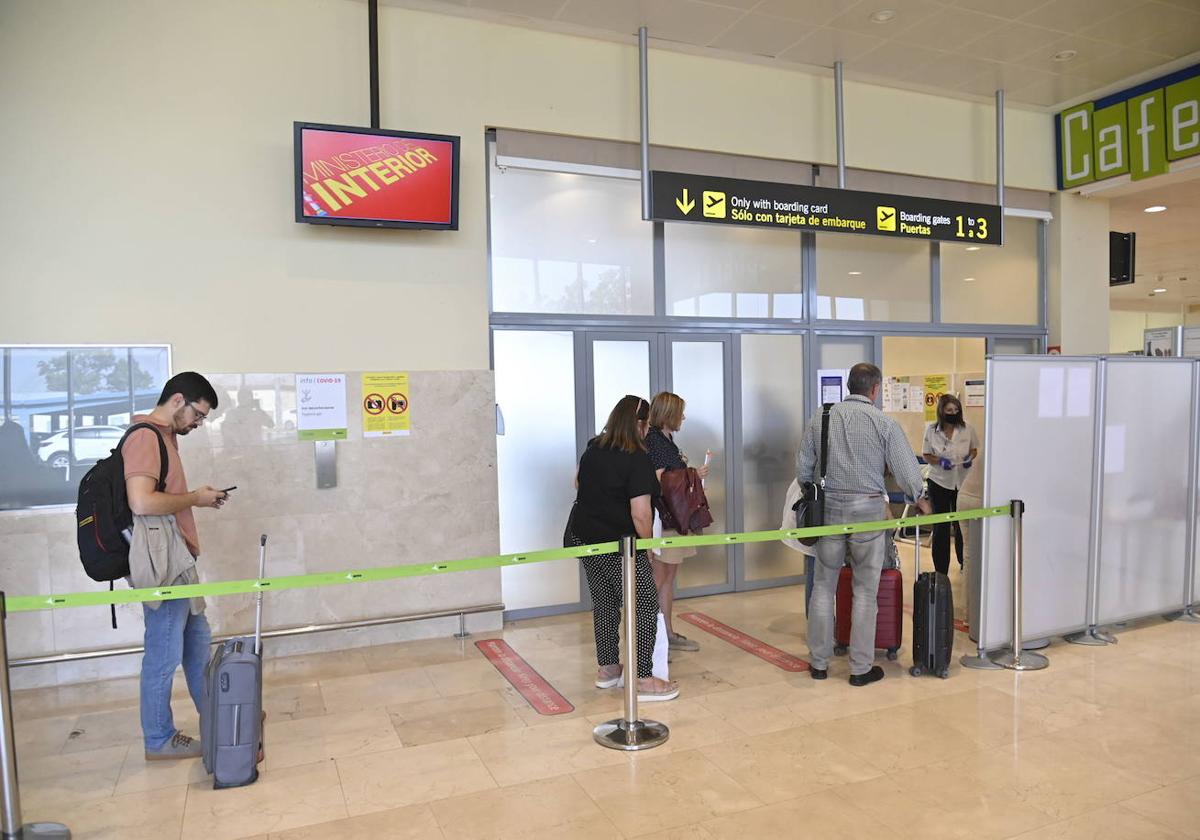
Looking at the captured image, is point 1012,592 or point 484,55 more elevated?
point 484,55

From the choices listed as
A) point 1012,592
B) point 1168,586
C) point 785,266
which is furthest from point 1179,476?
point 785,266

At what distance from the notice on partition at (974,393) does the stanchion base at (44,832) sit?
7.63 metres

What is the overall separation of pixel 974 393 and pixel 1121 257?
229cm

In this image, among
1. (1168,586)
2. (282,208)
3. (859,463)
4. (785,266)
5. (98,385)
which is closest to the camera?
(859,463)

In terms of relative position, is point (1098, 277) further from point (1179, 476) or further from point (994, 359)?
point (994, 359)

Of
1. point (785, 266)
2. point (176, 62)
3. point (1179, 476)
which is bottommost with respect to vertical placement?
point (1179, 476)

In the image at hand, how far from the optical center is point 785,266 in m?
6.63

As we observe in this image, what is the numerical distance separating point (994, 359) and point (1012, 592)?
1316mm

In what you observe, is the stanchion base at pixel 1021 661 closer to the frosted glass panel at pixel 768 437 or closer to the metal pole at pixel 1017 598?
the metal pole at pixel 1017 598

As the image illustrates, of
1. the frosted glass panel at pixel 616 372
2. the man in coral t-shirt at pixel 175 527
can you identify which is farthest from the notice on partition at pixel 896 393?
the man in coral t-shirt at pixel 175 527

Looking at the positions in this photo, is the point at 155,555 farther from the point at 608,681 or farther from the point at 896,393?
the point at 896,393

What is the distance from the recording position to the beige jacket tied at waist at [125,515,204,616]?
333cm

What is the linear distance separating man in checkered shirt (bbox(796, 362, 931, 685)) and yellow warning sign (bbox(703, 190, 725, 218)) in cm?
184

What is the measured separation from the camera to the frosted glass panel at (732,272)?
625 centimetres
